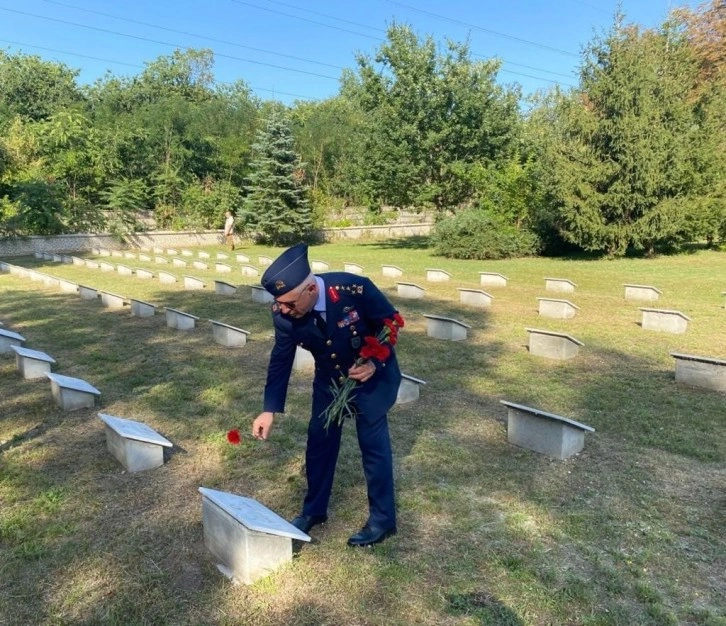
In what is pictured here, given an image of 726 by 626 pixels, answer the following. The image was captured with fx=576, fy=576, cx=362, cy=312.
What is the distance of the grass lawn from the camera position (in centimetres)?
276

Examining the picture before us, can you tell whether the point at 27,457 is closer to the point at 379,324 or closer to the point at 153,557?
the point at 153,557

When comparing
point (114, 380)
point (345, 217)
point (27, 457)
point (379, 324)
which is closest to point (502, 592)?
point (379, 324)

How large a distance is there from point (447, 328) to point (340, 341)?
18.0ft

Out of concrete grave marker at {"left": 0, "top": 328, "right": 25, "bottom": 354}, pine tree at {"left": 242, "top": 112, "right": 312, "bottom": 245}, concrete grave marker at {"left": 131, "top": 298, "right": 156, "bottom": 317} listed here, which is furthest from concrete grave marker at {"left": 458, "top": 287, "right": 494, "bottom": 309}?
pine tree at {"left": 242, "top": 112, "right": 312, "bottom": 245}

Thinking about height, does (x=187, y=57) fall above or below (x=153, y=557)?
above

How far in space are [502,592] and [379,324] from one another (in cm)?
145

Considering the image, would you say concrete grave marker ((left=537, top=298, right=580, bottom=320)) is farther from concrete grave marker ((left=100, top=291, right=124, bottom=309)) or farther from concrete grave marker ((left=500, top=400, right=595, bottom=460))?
concrete grave marker ((left=100, top=291, right=124, bottom=309))

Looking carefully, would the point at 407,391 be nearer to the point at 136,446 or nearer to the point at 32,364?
the point at 136,446

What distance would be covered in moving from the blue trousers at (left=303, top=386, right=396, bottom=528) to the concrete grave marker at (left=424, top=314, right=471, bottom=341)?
505 centimetres

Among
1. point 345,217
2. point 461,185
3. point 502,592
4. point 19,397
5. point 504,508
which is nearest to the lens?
point 502,592

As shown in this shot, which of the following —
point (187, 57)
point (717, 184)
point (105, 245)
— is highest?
point (187, 57)

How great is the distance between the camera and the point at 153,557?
3.17 m

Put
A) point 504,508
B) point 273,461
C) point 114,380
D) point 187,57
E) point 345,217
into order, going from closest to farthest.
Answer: point 504,508
point 273,461
point 114,380
point 345,217
point 187,57

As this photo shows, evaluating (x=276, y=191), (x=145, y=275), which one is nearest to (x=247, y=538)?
(x=145, y=275)
